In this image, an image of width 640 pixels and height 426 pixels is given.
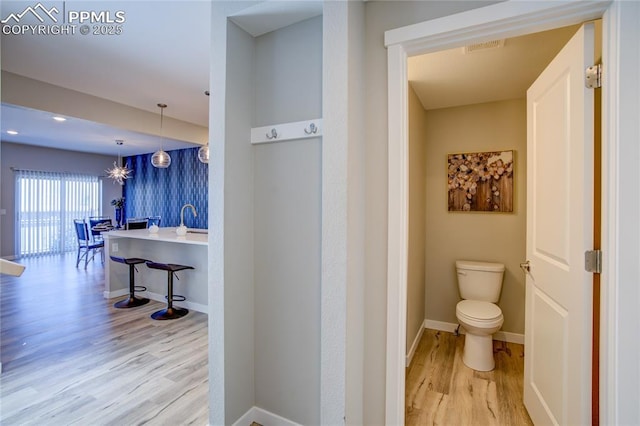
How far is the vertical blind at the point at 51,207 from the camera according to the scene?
6551mm

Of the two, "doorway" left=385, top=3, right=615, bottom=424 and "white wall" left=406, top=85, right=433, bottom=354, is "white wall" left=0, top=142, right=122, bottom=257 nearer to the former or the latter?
"white wall" left=406, top=85, right=433, bottom=354

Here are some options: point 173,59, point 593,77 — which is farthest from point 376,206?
point 173,59

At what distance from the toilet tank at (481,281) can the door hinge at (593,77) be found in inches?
75.2

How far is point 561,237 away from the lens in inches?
56.6

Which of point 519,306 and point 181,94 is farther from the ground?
point 181,94

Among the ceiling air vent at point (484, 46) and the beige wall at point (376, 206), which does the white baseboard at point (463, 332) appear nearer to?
the beige wall at point (376, 206)

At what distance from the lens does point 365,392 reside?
154cm

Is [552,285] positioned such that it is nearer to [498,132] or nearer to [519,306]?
[519,306]

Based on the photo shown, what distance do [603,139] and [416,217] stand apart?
5.58ft

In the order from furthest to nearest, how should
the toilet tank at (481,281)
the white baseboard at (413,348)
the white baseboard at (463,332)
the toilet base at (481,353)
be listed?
the white baseboard at (463,332) → the toilet tank at (481,281) → the white baseboard at (413,348) → the toilet base at (481,353)

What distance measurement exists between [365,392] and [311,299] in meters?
0.55

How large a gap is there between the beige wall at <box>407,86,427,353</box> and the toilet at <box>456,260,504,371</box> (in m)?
0.39

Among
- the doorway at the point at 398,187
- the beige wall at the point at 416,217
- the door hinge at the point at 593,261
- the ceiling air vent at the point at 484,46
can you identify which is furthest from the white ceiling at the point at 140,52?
the door hinge at the point at 593,261

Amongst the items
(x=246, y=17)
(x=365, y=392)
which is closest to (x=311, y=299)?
(x=365, y=392)
